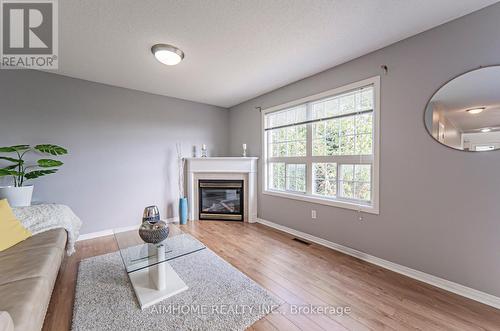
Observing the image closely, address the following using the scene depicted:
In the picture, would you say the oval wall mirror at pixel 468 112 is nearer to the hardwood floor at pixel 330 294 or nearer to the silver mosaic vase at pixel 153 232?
the hardwood floor at pixel 330 294

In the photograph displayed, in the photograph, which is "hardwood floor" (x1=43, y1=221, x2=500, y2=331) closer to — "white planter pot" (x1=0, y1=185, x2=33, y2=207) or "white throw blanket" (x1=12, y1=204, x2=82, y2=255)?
"white throw blanket" (x1=12, y1=204, x2=82, y2=255)

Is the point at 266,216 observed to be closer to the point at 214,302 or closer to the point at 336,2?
the point at 214,302

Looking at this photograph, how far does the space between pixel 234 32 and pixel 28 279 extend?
2.44 m

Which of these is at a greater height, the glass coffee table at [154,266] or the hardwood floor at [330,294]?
the glass coffee table at [154,266]

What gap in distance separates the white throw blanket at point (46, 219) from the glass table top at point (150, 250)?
0.49m

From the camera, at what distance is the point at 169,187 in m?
3.89

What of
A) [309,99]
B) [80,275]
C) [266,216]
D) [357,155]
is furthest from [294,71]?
[80,275]

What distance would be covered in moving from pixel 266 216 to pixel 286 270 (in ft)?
5.27

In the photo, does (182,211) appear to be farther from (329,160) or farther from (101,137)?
(329,160)

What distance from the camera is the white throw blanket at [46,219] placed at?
1.96 m

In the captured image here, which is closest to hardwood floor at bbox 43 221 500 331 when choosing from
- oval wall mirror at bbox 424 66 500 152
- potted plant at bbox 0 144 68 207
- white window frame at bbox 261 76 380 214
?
white window frame at bbox 261 76 380 214

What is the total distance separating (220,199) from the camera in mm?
4129

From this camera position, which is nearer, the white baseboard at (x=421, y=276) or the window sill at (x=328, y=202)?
the white baseboard at (x=421, y=276)

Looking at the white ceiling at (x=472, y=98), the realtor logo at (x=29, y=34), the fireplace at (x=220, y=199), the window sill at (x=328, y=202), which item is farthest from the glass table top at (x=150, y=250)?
the white ceiling at (x=472, y=98)
